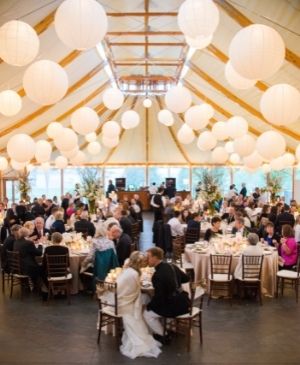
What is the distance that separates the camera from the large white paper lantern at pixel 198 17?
585 centimetres

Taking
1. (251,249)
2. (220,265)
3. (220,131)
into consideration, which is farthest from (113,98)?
(251,249)

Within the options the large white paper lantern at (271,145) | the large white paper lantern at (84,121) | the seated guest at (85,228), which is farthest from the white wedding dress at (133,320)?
the seated guest at (85,228)

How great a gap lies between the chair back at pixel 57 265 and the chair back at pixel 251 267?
3.01m

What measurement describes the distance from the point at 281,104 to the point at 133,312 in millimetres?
→ 3306

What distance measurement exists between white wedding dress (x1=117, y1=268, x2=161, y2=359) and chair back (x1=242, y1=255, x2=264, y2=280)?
2581 mm

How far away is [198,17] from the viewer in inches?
231

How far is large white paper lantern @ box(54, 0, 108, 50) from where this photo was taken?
5348 mm

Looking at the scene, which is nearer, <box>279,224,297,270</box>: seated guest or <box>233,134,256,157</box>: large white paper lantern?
<box>279,224,297,270</box>: seated guest

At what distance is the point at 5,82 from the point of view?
10828 millimetres

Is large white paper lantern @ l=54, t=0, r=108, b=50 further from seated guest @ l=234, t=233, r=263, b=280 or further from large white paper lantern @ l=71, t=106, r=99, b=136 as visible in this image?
seated guest @ l=234, t=233, r=263, b=280

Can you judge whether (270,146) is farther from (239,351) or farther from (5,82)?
(5,82)

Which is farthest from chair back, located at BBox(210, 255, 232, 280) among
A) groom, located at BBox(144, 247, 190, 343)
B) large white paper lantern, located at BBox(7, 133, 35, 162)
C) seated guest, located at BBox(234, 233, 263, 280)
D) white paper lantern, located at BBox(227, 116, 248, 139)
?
large white paper lantern, located at BBox(7, 133, 35, 162)

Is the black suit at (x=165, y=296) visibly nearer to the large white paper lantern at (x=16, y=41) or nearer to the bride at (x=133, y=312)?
the bride at (x=133, y=312)

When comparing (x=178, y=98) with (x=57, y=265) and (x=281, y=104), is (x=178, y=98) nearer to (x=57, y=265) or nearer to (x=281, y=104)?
(x=281, y=104)
